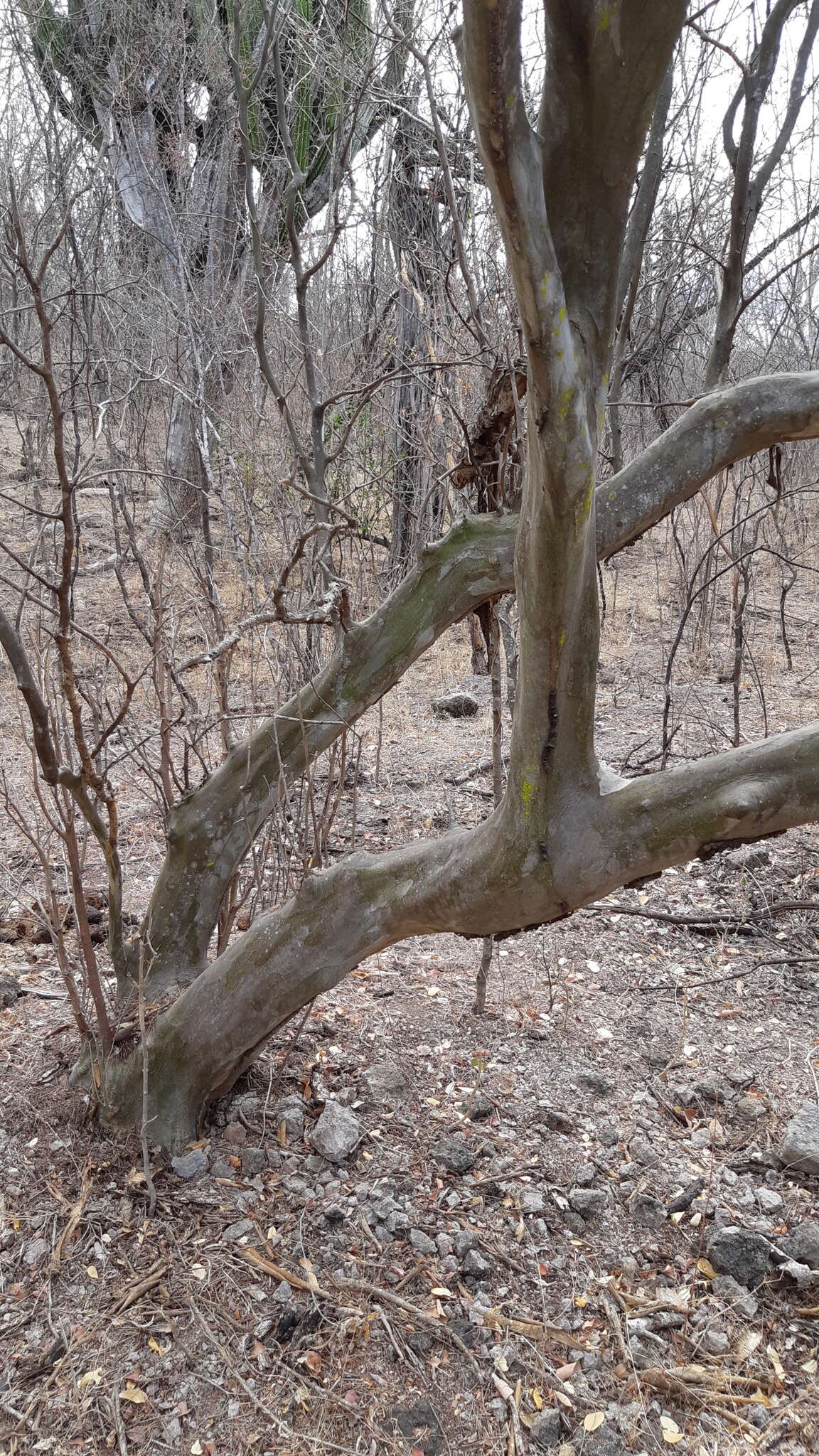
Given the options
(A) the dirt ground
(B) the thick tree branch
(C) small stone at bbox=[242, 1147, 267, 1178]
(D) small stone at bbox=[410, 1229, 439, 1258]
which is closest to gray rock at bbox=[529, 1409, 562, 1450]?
A: (A) the dirt ground

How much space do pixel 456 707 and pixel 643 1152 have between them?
4.18m

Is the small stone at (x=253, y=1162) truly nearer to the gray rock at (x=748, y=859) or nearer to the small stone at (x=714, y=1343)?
the small stone at (x=714, y=1343)

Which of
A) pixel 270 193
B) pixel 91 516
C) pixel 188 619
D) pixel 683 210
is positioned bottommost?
pixel 188 619

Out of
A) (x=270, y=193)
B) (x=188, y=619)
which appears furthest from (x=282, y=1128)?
(x=270, y=193)

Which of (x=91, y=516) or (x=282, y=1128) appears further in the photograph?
(x=91, y=516)

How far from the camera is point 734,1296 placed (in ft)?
7.39

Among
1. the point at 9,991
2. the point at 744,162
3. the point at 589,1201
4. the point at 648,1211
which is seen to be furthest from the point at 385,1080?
the point at 744,162

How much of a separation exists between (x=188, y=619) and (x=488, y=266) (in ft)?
16.5

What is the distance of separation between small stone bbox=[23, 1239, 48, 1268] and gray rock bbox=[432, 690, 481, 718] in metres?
4.67

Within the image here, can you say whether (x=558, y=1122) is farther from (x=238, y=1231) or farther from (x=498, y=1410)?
(x=238, y=1231)

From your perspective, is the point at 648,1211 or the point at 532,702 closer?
the point at 532,702

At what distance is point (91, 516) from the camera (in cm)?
1127

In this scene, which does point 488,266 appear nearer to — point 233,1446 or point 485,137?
point 485,137

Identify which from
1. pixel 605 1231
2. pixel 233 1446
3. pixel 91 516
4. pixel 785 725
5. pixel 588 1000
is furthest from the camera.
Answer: pixel 91 516
